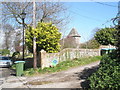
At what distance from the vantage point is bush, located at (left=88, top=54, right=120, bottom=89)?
5.49 metres

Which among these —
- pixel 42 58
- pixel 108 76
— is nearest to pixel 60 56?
pixel 42 58

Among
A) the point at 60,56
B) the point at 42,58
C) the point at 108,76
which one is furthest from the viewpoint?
the point at 60,56

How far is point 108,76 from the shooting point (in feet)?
19.0

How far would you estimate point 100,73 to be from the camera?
20.1 feet

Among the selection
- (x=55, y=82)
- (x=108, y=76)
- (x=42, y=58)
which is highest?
(x=108, y=76)

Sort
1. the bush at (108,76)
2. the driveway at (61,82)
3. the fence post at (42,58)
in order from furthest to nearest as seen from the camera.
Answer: the fence post at (42,58), the driveway at (61,82), the bush at (108,76)

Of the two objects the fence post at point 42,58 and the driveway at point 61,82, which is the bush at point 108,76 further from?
the fence post at point 42,58

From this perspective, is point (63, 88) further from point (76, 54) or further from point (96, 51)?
point (96, 51)

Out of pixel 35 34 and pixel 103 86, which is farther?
pixel 35 34

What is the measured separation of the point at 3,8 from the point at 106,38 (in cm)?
1330

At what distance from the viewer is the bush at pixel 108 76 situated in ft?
18.0

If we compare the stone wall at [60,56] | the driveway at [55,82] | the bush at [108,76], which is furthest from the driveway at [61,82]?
the stone wall at [60,56]

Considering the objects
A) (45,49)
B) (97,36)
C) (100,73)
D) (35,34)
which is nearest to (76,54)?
(45,49)

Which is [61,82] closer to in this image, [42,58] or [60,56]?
[42,58]
